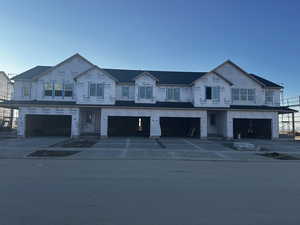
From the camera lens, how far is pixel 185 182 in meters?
7.08

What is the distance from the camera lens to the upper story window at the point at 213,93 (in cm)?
2484

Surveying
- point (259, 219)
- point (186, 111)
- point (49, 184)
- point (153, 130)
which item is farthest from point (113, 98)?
point (259, 219)

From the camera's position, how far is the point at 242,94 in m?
27.0

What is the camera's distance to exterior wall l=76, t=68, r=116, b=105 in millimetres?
23938

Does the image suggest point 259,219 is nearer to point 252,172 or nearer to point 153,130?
point 252,172

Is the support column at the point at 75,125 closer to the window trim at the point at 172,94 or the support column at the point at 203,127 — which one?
the window trim at the point at 172,94

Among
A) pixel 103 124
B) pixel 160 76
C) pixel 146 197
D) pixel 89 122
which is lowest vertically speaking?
pixel 146 197

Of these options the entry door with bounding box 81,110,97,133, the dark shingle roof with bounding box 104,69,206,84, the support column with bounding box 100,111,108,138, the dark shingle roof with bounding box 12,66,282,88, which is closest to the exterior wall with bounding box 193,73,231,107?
the dark shingle roof with bounding box 12,66,282,88

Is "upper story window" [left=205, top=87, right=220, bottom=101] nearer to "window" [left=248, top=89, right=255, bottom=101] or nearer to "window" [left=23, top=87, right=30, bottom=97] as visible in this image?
"window" [left=248, top=89, right=255, bottom=101]

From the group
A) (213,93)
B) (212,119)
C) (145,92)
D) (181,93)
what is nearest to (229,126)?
(212,119)

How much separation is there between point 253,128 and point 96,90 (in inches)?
894

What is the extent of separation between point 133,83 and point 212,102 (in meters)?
10.3

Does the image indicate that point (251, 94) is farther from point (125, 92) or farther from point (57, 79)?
point (57, 79)

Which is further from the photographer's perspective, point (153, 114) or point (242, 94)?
point (242, 94)
